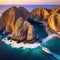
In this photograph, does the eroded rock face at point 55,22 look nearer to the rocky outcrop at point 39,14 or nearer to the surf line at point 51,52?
the rocky outcrop at point 39,14

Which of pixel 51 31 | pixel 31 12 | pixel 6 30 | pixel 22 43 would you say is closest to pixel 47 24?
pixel 51 31

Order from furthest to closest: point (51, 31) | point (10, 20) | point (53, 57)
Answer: point (10, 20)
point (51, 31)
point (53, 57)

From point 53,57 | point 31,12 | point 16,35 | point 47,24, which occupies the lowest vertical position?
point 53,57

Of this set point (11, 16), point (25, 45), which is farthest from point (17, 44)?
point (11, 16)

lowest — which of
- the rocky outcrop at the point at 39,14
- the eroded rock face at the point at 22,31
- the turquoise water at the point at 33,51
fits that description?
the turquoise water at the point at 33,51

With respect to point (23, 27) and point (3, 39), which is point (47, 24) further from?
point (3, 39)

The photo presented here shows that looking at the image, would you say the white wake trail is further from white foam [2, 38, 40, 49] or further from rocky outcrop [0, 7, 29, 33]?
rocky outcrop [0, 7, 29, 33]

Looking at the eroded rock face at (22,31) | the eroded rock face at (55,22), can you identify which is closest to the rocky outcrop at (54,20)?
the eroded rock face at (55,22)
